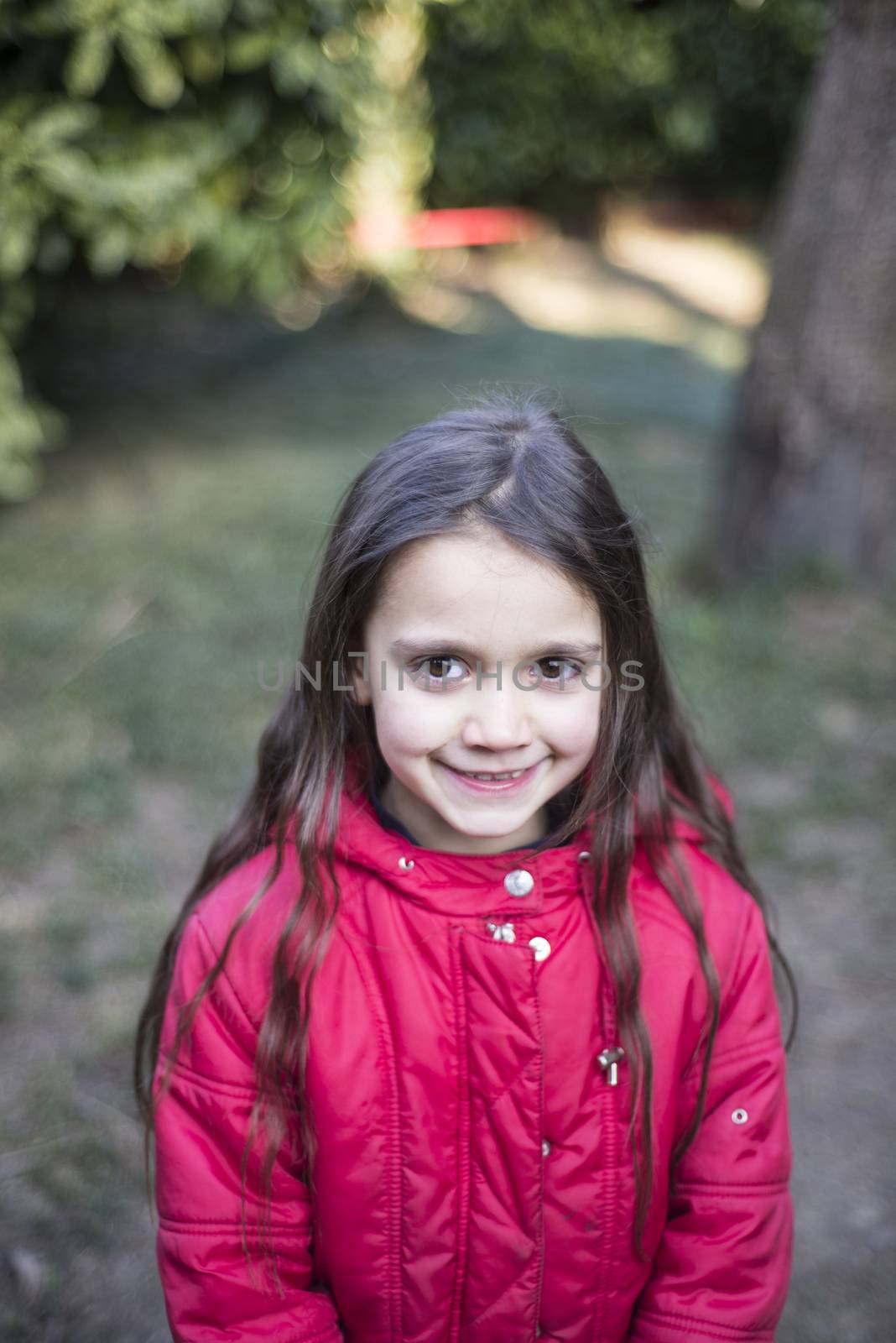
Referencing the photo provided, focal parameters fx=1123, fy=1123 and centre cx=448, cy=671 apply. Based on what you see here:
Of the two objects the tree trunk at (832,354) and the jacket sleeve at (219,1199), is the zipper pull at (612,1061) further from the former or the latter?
the tree trunk at (832,354)

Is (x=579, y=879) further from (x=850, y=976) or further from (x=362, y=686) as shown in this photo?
(x=850, y=976)

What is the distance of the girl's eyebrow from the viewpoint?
1414mm

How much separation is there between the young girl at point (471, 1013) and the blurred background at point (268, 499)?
0.36 m

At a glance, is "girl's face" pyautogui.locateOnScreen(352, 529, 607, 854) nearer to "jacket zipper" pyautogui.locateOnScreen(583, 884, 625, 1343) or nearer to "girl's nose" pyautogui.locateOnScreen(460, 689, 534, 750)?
"girl's nose" pyautogui.locateOnScreen(460, 689, 534, 750)

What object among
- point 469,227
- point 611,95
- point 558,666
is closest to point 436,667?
point 558,666

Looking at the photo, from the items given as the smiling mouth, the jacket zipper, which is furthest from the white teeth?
the jacket zipper

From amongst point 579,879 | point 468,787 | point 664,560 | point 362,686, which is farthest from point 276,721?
point 664,560

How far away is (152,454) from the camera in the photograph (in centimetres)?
620

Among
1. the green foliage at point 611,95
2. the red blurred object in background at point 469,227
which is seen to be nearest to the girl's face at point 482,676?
the green foliage at point 611,95

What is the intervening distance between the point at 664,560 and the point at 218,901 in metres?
3.60

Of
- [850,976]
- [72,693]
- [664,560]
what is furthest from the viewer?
[664,560]

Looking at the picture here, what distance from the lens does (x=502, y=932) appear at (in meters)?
1.50

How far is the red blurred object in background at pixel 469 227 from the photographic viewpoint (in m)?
9.45

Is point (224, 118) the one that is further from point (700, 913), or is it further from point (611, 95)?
point (611, 95)
